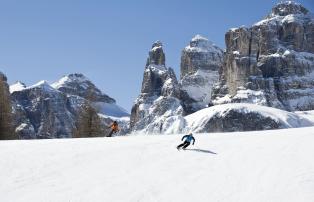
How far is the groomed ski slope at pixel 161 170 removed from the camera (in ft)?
71.2

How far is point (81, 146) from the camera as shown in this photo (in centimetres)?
3291

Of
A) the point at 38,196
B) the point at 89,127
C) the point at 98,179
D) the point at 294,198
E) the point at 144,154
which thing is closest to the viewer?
the point at 294,198

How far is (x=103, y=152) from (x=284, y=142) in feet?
33.4

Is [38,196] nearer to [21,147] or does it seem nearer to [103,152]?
[103,152]

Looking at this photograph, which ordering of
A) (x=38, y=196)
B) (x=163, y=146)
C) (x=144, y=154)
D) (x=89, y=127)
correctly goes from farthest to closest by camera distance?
(x=89, y=127) < (x=163, y=146) < (x=144, y=154) < (x=38, y=196)

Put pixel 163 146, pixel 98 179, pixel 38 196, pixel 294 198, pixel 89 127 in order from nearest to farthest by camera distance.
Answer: pixel 294 198
pixel 38 196
pixel 98 179
pixel 163 146
pixel 89 127

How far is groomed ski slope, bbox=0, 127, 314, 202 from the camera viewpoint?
21.7 metres

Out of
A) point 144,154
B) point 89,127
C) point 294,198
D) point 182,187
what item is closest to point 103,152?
point 144,154

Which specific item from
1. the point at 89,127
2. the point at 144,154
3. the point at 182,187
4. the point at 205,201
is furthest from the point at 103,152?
the point at 89,127

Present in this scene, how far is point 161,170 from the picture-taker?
25.9 m

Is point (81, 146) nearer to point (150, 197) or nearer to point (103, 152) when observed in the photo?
point (103, 152)

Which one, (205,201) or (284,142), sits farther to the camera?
(284,142)

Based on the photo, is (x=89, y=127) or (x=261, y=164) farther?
(x=89, y=127)

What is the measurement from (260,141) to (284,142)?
151 centimetres
